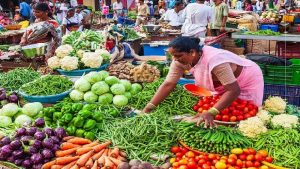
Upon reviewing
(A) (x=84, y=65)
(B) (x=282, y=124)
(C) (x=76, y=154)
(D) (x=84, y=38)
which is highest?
(D) (x=84, y=38)

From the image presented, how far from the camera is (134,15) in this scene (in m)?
20.5

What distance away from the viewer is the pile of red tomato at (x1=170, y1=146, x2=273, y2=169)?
300cm

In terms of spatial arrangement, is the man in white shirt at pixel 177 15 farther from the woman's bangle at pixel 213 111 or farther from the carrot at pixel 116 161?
the carrot at pixel 116 161

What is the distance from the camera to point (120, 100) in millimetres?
4492

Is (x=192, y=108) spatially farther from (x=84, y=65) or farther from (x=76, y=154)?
(x=84, y=65)

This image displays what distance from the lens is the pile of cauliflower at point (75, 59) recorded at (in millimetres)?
5570

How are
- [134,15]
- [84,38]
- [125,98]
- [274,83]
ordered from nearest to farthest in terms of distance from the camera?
[125,98] → [274,83] → [84,38] → [134,15]

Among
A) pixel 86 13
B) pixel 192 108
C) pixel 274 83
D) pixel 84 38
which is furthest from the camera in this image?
pixel 86 13

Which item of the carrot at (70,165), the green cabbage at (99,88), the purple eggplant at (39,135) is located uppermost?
the green cabbage at (99,88)

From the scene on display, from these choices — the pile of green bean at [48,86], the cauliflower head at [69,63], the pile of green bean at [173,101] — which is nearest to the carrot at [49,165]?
the pile of green bean at [173,101]

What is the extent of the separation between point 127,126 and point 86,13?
12.9m

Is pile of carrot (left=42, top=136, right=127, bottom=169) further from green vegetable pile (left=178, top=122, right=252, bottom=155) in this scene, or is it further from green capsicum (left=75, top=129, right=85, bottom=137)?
green vegetable pile (left=178, top=122, right=252, bottom=155)

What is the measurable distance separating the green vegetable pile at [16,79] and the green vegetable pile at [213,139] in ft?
10.1

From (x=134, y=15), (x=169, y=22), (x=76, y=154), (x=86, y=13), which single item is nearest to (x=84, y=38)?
(x=76, y=154)
